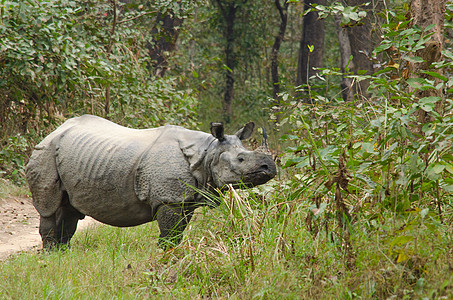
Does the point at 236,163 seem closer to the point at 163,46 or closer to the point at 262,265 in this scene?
the point at 262,265

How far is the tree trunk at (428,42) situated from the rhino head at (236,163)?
131 centimetres

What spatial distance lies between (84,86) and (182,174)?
4901mm

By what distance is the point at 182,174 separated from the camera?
16.9 feet

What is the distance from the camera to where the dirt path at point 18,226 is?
6.82 meters

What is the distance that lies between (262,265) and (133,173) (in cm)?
188

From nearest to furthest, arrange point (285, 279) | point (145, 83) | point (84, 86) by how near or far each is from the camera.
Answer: point (285, 279)
point (84, 86)
point (145, 83)

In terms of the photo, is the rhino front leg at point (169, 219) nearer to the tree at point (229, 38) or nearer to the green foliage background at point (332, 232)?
the green foliage background at point (332, 232)

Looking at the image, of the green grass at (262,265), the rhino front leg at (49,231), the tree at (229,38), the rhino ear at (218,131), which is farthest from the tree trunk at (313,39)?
the green grass at (262,265)

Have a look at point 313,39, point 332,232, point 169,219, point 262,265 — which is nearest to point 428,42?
point 332,232

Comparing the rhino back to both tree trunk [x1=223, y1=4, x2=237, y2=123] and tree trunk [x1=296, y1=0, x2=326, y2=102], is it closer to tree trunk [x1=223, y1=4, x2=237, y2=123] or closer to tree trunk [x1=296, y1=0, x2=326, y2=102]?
tree trunk [x1=296, y1=0, x2=326, y2=102]

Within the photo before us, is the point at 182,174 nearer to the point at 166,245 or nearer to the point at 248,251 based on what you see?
the point at 166,245

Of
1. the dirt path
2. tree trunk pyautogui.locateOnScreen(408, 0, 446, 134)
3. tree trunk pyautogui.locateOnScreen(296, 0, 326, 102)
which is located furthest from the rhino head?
tree trunk pyautogui.locateOnScreen(296, 0, 326, 102)

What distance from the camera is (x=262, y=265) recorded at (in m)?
3.98

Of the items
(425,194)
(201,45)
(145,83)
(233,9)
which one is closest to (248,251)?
(425,194)
